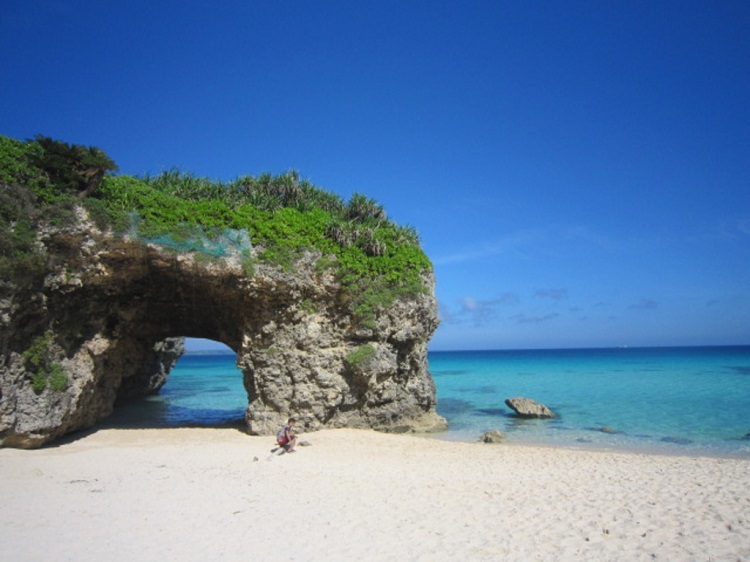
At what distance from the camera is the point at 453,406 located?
26.3 metres

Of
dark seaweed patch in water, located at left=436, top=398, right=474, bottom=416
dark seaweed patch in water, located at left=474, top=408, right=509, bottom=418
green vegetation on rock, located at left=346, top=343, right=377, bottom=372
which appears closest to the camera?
green vegetation on rock, located at left=346, top=343, right=377, bottom=372

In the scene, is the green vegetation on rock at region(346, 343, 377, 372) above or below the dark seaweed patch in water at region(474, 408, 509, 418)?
above

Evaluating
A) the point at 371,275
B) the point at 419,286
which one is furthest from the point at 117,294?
the point at 419,286

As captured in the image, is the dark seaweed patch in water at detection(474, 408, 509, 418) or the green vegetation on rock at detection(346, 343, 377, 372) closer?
the green vegetation on rock at detection(346, 343, 377, 372)

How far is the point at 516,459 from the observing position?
13172 mm

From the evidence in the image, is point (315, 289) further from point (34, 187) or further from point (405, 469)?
point (34, 187)

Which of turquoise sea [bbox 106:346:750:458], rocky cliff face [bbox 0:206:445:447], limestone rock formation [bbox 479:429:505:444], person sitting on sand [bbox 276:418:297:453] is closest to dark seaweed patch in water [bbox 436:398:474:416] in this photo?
turquoise sea [bbox 106:346:750:458]

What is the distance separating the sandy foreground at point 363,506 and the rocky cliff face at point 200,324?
226 cm

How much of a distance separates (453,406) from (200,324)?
1537cm

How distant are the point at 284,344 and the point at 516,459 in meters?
8.75

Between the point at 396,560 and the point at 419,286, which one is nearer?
the point at 396,560

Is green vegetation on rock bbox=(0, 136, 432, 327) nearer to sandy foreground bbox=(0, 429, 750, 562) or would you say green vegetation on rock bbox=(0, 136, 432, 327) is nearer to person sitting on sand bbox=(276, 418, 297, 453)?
person sitting on sand bbox=(276, 418, 297, 453)

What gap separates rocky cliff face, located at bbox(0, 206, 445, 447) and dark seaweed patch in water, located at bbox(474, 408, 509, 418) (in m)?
5.60

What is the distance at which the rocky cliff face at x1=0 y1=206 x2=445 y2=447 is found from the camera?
13.1 metres
